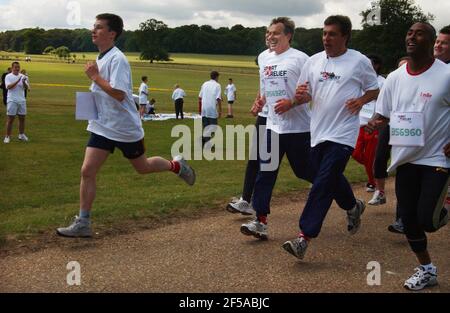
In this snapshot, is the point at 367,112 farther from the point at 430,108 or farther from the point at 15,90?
the point at 15,90

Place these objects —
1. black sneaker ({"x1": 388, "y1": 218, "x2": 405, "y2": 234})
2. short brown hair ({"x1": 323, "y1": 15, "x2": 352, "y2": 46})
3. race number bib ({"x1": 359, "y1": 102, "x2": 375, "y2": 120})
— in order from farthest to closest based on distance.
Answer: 1. race number bib ({"x1": 359, "y1": 102, "x2": 375, "y2": 120})
2. black sneaker ({"x1": 388, "y1": 218, "x2": 405, "y2": 234})
3. short brown hair ({"x1": 323, "y1": 15, "x2": 352, "y2": 46})

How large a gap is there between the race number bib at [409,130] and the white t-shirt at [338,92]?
65 centimetres

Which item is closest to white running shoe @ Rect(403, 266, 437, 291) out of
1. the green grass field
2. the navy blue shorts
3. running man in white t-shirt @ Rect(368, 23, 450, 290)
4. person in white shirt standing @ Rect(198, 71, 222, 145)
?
running man in white t-shirt @ Rect(368, 23, 450, 290)

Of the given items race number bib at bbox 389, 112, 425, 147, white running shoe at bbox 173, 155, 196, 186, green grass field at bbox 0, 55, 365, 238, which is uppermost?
race number bib at bbox 389, 112, 425, 147

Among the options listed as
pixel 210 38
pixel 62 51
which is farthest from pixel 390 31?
pixel 62 51

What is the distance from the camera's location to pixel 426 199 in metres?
4.67

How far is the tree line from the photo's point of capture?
82438 mm

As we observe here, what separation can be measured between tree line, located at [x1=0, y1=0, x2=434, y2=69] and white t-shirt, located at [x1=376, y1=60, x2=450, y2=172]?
2546 inches

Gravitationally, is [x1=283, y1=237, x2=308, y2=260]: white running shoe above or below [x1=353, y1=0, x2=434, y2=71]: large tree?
below

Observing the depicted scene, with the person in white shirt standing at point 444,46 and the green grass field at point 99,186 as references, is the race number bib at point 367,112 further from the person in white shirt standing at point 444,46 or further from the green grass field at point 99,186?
the person in white shirt standing at point 444,46

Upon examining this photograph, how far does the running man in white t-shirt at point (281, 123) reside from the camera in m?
6.10

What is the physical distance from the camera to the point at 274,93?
616 centimetres

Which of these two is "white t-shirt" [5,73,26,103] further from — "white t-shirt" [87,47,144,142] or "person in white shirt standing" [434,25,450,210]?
"person in white shirt standing" [434,25,450,210]

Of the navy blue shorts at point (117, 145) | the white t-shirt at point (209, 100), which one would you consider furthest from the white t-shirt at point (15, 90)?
the navy blue shorts at point (117, 145)
